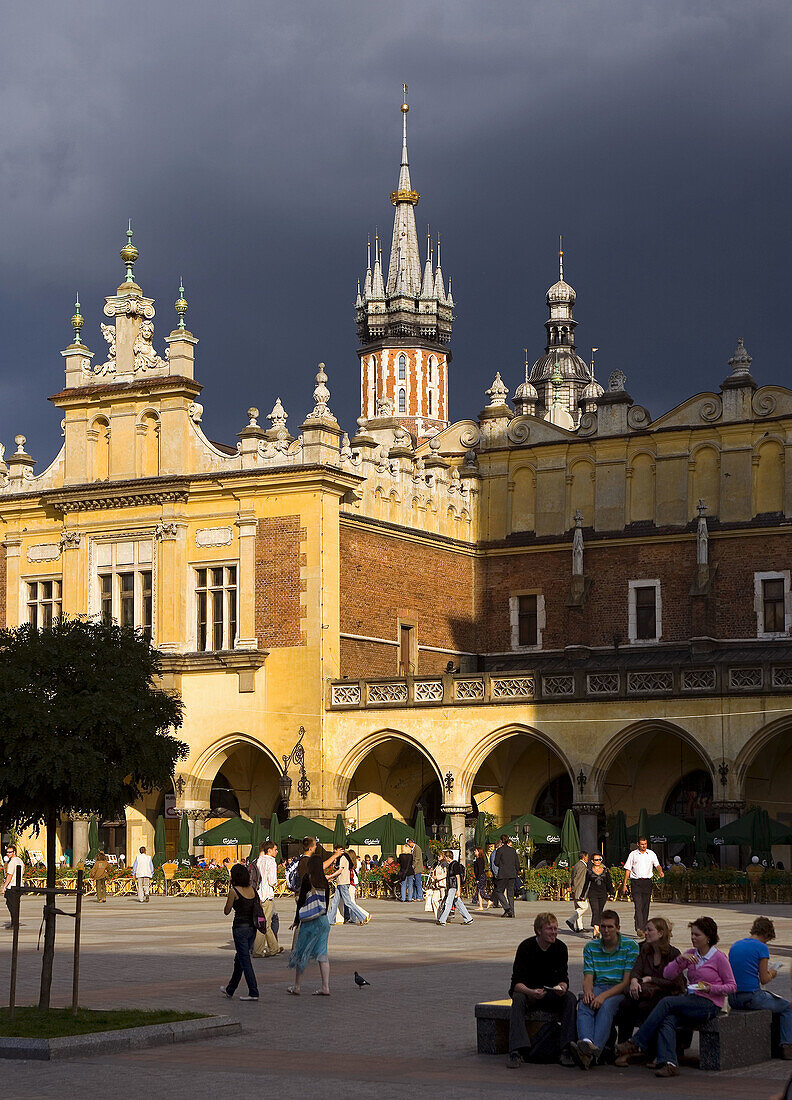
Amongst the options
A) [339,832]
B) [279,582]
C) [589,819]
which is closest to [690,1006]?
[339,832]

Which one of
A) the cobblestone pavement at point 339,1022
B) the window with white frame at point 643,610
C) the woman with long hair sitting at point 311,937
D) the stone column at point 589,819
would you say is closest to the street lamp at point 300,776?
the stone column at point 589,819

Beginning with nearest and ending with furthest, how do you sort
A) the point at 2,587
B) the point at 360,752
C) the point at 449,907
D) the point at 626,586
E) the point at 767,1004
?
the point at 767,1004, the point at 449,907, the point at 360,752, the point at 626,586, the point at 2,587

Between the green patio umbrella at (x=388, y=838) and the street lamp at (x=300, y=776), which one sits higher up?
the street lamp at (x=300, y=776)

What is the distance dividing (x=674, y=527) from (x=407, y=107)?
5590 cm

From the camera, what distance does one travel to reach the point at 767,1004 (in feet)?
50.9

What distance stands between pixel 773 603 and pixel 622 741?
8.06m

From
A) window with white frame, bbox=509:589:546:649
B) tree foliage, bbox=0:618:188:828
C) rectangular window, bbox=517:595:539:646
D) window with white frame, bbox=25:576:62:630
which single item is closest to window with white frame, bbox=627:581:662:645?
window with white frame, bbox=509:589:546:649

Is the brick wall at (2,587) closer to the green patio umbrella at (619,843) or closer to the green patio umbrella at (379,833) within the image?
the green patio umbrella at (379,833)

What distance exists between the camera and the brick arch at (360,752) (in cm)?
4994

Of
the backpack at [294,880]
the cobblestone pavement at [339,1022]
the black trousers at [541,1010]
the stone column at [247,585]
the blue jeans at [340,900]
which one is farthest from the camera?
the stone column at [247,585]

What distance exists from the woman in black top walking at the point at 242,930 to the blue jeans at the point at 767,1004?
590 cm

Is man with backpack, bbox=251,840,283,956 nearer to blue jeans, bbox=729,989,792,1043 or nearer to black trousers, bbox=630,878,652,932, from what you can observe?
black trousers, bbox=630,878,652,932

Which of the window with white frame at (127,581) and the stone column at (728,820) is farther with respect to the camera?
the window with white frame at (127,581)

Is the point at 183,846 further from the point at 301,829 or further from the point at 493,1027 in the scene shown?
the point at 493,1027
